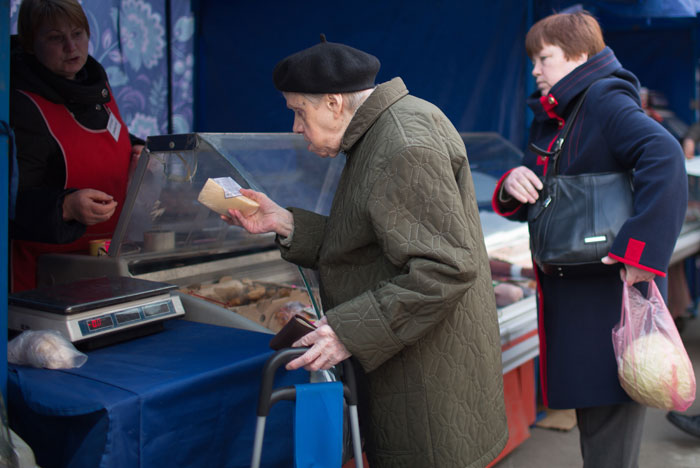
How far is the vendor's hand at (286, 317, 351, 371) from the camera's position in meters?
1.47

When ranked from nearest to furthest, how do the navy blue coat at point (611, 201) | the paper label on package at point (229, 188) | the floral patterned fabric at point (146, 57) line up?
the paper label on package at point (229, 188) < the navy blue coat at point (611, 201) < the floral patterned fabric at point (146, 57)

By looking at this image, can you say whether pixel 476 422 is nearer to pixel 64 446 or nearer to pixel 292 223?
pixel 292 223

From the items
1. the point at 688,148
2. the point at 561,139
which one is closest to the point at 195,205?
the point at 561,139

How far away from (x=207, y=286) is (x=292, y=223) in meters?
0.72

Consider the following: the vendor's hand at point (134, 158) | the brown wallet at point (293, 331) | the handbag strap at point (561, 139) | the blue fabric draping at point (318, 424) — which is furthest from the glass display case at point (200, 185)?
the handbag strap at point (561, 139)

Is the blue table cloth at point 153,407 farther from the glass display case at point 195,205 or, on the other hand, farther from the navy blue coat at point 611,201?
the navy blue coat at point 611,201

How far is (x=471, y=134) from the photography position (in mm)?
3875

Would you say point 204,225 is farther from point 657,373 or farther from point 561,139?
point 657,373

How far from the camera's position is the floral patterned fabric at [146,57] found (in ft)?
14.2

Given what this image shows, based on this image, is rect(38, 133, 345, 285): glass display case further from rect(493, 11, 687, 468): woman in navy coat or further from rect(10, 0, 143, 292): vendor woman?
rect(493, 11, 687, 468): woman in navy coat

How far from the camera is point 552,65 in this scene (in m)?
2.23

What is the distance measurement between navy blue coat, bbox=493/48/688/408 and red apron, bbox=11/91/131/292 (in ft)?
5.88

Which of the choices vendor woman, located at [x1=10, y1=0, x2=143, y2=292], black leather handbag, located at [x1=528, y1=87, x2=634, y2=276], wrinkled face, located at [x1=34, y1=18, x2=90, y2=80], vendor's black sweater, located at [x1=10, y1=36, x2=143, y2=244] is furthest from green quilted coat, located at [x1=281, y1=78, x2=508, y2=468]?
wrinkled face, located at [x1=34, y1=18, x2=90, y2=80]

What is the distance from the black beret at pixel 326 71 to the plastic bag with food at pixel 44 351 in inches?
Result: 34.2
